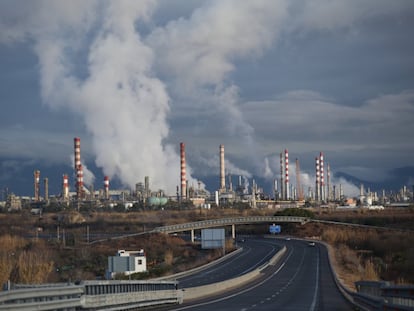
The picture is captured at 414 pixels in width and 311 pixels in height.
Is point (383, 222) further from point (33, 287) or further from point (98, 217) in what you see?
point (33, 287)

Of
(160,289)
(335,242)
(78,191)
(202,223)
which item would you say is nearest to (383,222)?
(335,242)

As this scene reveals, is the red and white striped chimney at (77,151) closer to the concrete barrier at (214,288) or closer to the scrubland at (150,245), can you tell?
the scrubland at (150,245)

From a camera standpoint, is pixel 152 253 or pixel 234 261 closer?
pixel 234 261

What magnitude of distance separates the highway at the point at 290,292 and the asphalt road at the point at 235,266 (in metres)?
2.91

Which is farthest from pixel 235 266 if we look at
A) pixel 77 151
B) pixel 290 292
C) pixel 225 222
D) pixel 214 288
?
pixel 77 151

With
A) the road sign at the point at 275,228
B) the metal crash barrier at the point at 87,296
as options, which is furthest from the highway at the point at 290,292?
the road sign at the point at 275,228

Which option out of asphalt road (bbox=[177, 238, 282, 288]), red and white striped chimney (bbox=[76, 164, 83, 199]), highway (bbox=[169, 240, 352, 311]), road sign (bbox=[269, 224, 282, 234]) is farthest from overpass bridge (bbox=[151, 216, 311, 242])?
red and white striped chimney (bbox=[76, 164, 83, 199])

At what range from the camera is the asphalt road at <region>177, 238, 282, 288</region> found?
64.5 meters

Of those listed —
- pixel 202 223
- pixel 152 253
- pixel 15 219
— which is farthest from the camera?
pixel 15 219

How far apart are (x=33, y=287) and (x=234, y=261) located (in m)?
71.2

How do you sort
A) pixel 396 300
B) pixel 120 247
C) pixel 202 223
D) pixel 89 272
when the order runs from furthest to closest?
pixel 202 223 < pixel 120 247 < pixel 89 272 < pixel 396 300

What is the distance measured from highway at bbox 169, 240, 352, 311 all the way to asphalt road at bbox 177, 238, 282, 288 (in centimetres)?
291

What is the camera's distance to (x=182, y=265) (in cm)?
8894

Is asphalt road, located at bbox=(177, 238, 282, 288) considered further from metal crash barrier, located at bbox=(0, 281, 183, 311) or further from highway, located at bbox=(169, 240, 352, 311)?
metal crash barrier, located at bbox=(0, 281, 183, 311)
